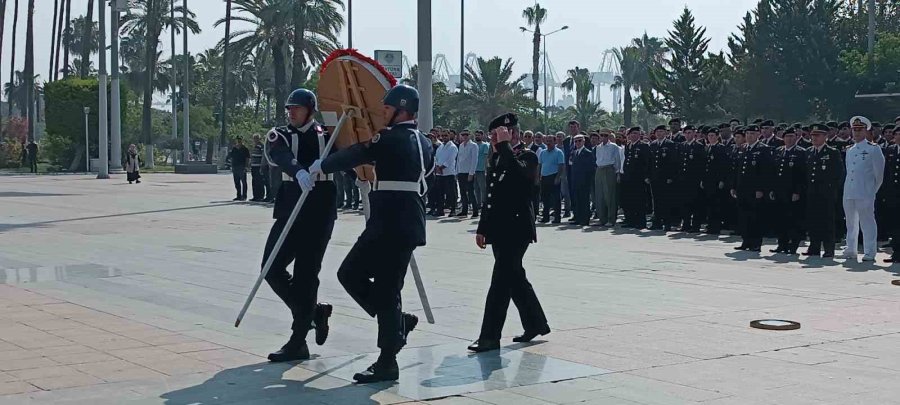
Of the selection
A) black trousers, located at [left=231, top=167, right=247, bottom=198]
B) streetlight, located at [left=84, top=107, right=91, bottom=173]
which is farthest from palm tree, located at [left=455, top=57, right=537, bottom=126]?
black trousers, located at [left=231, top=167, right=247, bottom=198]

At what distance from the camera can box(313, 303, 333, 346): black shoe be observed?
9.16m

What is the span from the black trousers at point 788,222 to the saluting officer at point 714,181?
8.97 ft

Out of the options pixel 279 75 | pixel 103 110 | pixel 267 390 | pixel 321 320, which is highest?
pixel 279 75

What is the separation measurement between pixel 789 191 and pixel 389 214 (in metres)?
11.2

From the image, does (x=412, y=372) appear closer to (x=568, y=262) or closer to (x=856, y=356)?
(x=856, y=356)

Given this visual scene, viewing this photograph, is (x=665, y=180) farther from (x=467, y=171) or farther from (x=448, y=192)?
(x=448, y=192)

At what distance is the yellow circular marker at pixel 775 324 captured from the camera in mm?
10281

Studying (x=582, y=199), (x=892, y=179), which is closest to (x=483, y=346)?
(x=892, y=179)

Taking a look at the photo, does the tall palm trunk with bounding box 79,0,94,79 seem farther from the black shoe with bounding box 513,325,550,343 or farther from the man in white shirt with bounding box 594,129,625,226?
the black shoe with bounding box 513,325,550,343

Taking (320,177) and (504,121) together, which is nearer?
(320,177)

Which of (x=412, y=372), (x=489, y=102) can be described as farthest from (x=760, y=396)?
(x=489, y=102)

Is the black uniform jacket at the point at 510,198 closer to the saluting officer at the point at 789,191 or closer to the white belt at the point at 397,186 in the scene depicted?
the white belt at the point at 397,186

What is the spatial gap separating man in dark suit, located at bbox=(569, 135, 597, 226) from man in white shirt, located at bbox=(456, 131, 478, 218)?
9.59 feet

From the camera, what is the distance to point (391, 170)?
830 centimetres
